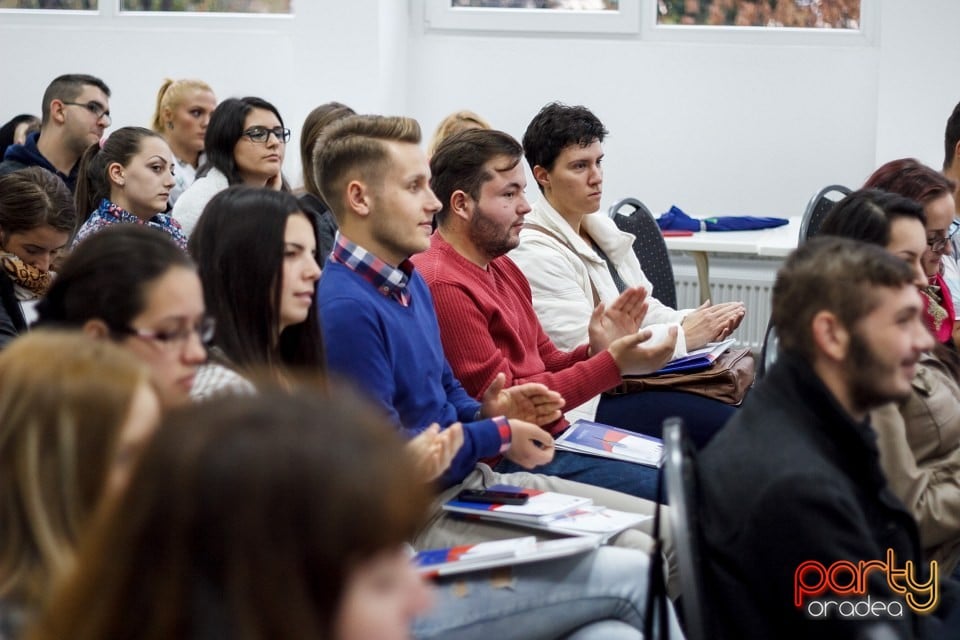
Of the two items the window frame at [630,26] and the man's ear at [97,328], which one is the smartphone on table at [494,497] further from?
the window frame at [630,26]

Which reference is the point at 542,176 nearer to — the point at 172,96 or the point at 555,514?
the point at 555,514

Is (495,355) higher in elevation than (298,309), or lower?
lower

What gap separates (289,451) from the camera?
0.71 m

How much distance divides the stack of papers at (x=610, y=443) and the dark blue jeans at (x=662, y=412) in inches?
6.8

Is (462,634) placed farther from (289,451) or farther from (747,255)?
(747,255)

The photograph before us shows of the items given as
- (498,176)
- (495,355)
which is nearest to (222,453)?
(495,355)

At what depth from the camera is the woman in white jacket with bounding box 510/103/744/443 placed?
301 cm

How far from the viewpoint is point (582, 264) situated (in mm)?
3250

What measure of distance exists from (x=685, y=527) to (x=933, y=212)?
1.62 m

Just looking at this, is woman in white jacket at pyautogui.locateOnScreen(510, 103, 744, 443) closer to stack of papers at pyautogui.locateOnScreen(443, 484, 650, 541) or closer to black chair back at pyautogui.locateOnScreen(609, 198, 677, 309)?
black chair back at pyautogui.locateOnScreen(609, 198, 677, 309)

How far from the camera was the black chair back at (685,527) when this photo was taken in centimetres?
142

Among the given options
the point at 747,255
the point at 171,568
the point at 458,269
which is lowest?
the point at 747,255

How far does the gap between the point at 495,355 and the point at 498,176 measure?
18.8 inches

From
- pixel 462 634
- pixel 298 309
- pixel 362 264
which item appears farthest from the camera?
pixel 362 264
